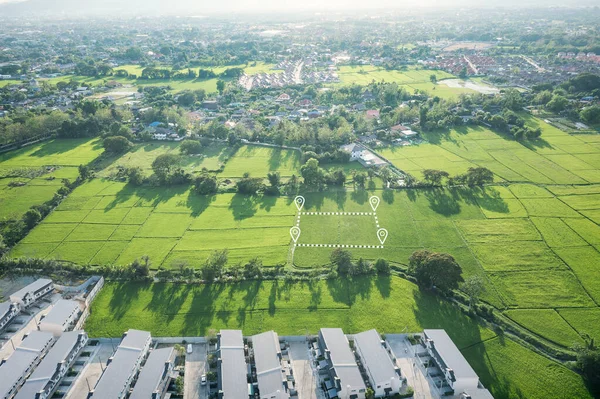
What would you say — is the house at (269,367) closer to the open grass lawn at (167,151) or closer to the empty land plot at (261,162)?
the empty land plot at (261,162)

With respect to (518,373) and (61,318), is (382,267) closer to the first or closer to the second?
(518,373)

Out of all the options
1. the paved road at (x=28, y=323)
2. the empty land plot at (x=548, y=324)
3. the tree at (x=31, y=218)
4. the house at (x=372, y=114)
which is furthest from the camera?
the house at (x=372, y=114)

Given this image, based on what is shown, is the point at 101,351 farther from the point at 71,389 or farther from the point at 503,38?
the point at 503,38

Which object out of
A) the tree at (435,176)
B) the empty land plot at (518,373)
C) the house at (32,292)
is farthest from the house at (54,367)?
the tree at (435,176)

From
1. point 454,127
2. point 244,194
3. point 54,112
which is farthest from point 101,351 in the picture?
point 454,127

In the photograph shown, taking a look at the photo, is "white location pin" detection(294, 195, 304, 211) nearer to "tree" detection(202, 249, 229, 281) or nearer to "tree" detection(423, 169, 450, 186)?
"tree" detection(202, 249, 229, 281)

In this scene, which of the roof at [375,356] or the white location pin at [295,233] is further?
the white location pin at [295,233]
